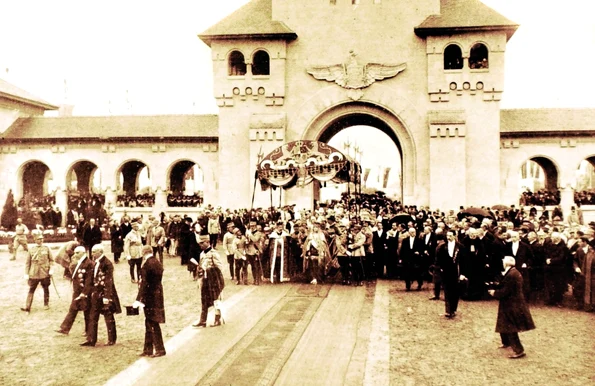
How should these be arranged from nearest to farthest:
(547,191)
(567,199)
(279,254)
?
(279,254)
(567,199)
(547,191)

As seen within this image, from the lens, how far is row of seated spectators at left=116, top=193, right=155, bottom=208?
32344 mm

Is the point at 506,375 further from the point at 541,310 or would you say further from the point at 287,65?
the point at 287,65

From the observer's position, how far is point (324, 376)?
27.7ft

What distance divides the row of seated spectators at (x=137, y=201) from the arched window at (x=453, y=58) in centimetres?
1752

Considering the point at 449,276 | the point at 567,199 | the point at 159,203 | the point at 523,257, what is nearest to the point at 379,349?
the point at 449,276

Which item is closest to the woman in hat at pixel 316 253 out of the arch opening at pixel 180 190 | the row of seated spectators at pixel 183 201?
the arch opening at pixel 180 190

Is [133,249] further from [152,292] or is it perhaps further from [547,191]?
[547,191]

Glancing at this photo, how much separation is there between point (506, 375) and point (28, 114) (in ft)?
118

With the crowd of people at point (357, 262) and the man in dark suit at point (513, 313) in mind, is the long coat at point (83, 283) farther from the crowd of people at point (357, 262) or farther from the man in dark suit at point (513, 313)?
the man in dark suit at point (513, 313)

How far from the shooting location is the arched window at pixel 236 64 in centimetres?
3066

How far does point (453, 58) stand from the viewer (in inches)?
1208

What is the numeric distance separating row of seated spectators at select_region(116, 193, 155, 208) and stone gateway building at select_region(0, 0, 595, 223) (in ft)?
11.3

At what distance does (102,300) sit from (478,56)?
2571 cm

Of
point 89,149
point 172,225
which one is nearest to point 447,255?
point 172,225
